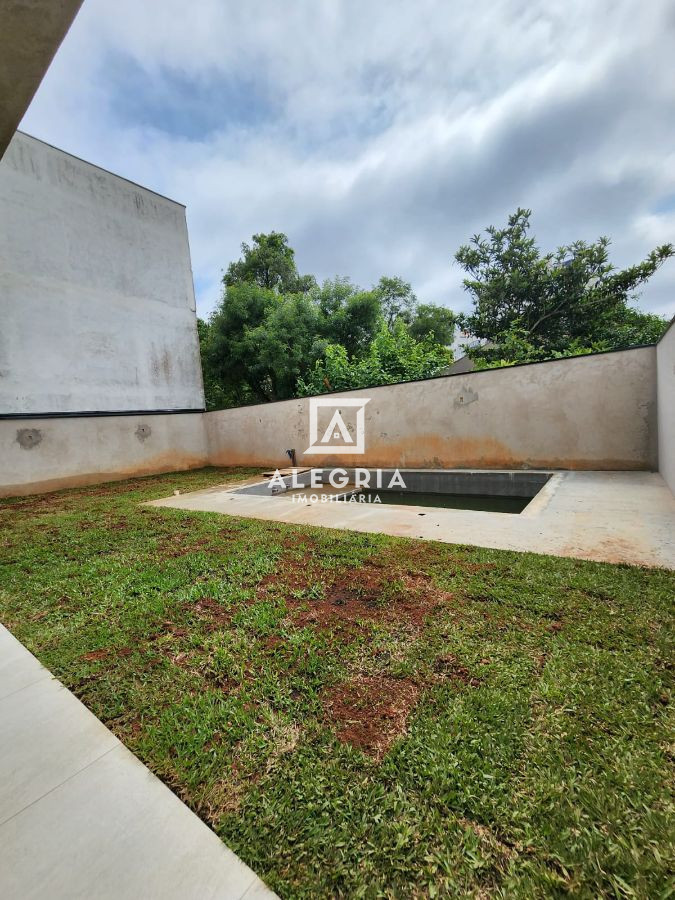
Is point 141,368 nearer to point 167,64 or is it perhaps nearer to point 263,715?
point 167,64

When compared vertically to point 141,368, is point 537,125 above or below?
above

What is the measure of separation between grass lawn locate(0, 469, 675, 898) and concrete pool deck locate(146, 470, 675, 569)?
30 centimetres

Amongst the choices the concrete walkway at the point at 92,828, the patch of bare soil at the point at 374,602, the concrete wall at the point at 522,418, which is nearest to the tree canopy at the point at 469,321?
the concrete wall at the point at 522,418

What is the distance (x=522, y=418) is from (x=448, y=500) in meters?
1.76

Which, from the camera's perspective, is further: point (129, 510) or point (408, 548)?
point (129, 510)

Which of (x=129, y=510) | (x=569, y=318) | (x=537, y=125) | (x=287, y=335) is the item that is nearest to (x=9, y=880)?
(x=129, y=510)

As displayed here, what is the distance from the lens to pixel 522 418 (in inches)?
217

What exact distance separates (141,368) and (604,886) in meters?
10.2

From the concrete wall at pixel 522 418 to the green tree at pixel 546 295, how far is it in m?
7.11

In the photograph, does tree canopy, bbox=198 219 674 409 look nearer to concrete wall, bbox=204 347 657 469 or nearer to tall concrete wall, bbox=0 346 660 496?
tall concrete wall, bbox=0 346 660 496

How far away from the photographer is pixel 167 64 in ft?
20.6

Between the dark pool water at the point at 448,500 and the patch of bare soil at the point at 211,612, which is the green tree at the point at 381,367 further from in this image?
the patch of bare soil at the point at 211,612

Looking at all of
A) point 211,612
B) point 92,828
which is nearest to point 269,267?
point 211,612

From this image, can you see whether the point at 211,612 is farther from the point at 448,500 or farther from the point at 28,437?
the point at 28,437
